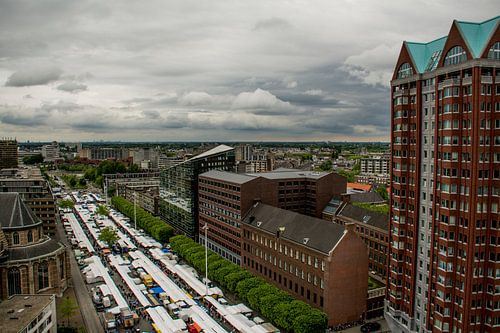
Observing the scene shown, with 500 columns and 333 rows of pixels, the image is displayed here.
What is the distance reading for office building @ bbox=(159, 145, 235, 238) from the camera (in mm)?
141625

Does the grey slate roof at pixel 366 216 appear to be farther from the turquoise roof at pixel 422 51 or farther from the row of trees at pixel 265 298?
the turquoise roof at pixel 422 51

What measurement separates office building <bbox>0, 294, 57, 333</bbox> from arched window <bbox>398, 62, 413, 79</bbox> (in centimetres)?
7392

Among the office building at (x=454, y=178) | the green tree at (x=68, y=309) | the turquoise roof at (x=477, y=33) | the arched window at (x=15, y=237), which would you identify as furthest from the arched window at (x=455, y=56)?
the arched window at (x=15, y=237)

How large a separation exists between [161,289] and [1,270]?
111 ft

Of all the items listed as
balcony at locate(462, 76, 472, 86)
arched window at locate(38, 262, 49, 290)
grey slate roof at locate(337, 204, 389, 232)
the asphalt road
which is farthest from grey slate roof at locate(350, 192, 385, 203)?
arched window at locate(38, 262, 49, 290)

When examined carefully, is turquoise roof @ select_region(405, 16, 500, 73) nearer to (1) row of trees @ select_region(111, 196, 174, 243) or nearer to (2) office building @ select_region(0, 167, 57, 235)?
(1) row of trees @ select_region(111, 196, 174, 243)

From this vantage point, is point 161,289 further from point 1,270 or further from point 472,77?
point 472,77

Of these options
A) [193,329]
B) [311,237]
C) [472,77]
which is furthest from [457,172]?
[193,329]

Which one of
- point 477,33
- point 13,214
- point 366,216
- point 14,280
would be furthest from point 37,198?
point 477,33

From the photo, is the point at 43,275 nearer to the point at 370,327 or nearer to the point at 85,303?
the point at 85,303

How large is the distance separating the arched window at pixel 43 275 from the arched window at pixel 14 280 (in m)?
4.43

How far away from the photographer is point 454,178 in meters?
61.6

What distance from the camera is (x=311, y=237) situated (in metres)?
85.6

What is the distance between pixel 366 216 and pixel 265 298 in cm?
5045
